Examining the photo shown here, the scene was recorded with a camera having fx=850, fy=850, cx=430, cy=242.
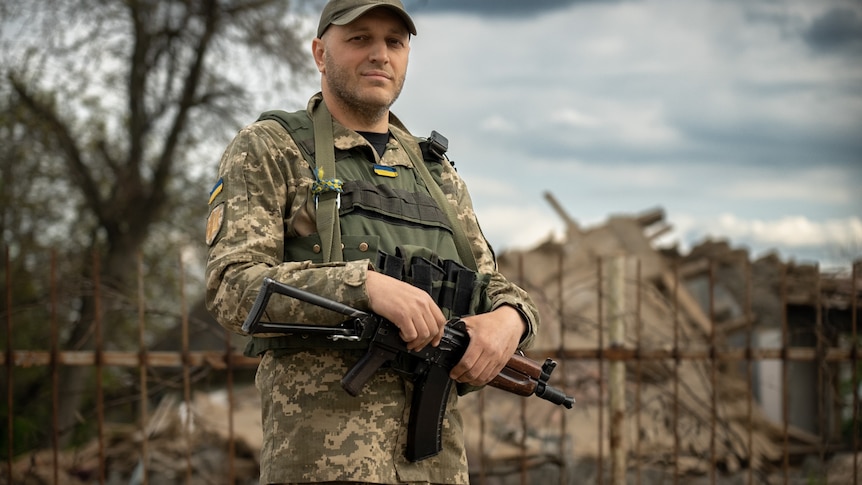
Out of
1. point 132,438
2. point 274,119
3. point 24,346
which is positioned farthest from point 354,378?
point 24,346

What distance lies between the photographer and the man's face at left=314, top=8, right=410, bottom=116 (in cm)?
238

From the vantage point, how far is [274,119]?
95.2 inches

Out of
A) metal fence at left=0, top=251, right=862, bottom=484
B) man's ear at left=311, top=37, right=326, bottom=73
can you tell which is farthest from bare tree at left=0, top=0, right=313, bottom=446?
man's ear at left=311, top=37, right=326, bottom=73

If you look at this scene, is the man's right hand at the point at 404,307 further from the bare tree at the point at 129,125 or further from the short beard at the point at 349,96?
the bare tree at the point at 129,125

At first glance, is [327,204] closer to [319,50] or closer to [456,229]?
[456,229]

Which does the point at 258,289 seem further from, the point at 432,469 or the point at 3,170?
the point at 3,170

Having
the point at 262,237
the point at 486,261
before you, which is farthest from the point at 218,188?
the point at 486,261

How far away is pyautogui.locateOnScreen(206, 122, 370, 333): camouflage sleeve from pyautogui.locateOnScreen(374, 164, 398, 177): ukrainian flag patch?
0.68 feet

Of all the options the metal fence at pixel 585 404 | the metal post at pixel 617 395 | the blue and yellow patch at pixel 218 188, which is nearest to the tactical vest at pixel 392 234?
the blue and yellow patch at pixel 218 188

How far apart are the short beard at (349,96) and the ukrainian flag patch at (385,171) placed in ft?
0.55

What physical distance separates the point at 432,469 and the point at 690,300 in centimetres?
786

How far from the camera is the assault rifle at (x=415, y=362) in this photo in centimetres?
200

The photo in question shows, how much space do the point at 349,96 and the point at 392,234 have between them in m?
0.43

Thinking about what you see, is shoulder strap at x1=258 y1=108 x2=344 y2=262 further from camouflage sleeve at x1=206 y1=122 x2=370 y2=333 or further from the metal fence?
the metal fence
